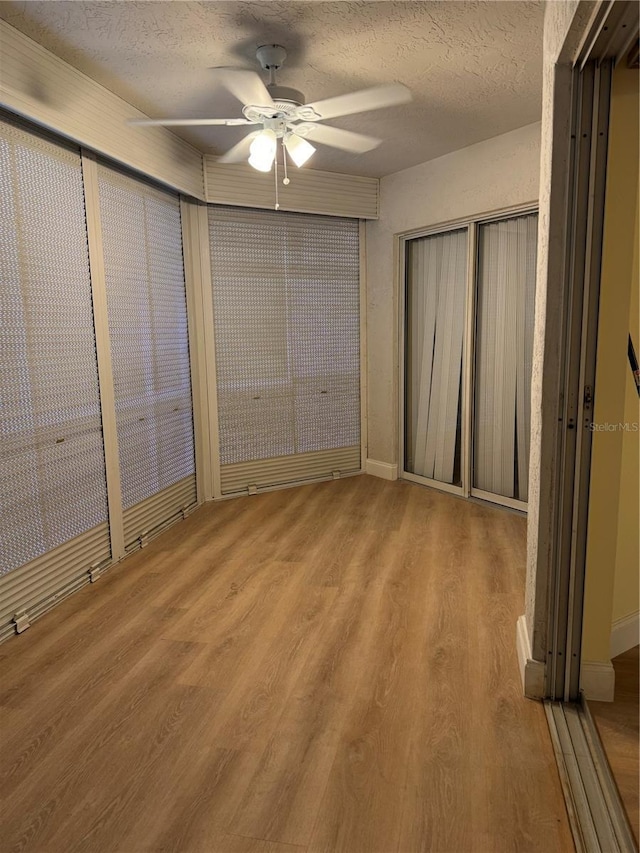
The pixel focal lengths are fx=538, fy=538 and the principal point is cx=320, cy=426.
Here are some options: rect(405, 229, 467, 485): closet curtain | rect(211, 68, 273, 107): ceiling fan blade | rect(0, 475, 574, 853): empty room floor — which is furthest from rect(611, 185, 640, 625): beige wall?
rect(405, 229, 467, 485): closet curtain

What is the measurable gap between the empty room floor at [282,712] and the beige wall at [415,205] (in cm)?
183

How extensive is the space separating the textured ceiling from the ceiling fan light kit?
0.17 meters

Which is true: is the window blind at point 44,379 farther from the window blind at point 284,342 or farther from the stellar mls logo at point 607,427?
the stellar mls logo at point 607,427

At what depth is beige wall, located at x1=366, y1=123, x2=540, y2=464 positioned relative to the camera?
3.61 meters

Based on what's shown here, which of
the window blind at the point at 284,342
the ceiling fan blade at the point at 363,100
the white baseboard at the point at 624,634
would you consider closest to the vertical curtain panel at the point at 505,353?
the window blind at the point at 284,342

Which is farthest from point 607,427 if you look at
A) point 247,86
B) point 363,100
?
point 247,86

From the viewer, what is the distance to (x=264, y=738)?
184cm

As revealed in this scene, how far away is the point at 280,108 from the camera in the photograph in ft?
8.18

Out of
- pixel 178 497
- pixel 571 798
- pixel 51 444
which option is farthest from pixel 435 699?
pixel 178 497

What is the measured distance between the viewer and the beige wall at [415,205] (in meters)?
3.61

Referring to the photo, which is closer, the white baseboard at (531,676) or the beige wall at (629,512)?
the beige wall at (629,512)

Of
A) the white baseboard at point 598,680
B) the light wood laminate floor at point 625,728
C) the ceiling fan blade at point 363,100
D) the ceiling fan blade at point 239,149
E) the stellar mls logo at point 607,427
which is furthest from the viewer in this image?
the ceiling fan blade at point 239,149

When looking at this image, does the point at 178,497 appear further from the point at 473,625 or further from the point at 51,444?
the point at 473,625

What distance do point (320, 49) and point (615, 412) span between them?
210 cm
